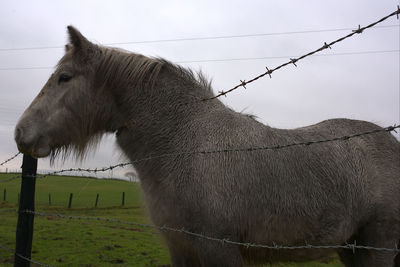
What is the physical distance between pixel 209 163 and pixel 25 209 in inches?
96.1

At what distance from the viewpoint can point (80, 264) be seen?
709cm

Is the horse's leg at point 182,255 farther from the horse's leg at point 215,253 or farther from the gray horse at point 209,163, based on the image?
the horse's leg at point 215,253

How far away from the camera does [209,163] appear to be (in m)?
2.71

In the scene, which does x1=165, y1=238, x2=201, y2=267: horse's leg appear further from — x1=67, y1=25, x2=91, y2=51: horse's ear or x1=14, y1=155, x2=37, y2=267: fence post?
x1=67, y1=25, x2=91, y2=51: horse's ear

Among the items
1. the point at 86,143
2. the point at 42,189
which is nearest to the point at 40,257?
the point at 86,143

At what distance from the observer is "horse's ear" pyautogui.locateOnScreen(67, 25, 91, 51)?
3.03m

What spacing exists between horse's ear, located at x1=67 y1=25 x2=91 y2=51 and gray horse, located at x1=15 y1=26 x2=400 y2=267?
11 mm

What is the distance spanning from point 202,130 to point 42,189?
40788 millimetres

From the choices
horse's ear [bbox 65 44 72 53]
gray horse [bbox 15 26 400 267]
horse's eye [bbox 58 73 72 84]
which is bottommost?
gray horse [bbox 15 26 400 267]

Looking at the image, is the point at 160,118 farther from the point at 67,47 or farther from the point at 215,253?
the point at 67,47

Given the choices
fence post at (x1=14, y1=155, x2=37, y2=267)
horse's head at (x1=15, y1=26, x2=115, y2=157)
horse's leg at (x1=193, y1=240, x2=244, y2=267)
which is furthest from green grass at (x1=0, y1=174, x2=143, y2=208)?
horse's leg at (x1=193, y1=240, x2=244, y2=267)

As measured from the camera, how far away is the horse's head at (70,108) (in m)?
2.84

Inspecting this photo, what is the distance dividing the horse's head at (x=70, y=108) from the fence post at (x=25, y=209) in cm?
80

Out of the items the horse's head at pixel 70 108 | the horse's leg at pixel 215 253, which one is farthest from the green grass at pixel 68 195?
the horse's leg at pixel 215 253
